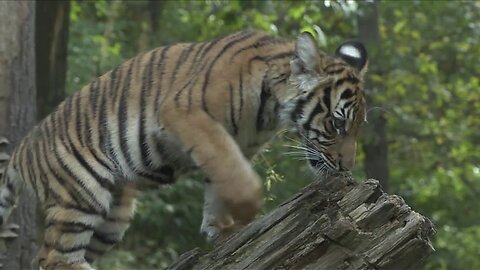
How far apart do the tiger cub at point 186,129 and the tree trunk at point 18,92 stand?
3.82 feet

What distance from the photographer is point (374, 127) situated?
41.3 feet

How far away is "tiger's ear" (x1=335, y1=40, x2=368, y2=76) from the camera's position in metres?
5.32

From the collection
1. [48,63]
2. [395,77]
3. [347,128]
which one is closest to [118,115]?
[347,128]

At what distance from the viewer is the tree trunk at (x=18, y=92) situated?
710cm

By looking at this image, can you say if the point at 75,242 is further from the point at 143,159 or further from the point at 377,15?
the point at 377,15

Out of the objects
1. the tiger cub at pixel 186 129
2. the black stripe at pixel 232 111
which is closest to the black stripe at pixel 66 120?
the tiger cub at pixel 186 129

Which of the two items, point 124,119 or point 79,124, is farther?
point 79,124

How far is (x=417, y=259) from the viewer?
406 cm

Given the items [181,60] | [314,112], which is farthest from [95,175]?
[314,112]

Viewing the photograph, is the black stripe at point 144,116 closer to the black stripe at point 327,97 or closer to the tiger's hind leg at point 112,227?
the tiger's hind leg at point 112,227

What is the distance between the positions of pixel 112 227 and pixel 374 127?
728cm

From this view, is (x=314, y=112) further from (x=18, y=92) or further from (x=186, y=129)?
(x=18, y=92)

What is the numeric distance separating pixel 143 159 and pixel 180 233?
7857 millimetres

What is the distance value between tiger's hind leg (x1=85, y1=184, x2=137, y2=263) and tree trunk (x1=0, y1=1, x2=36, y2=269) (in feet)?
4.56
